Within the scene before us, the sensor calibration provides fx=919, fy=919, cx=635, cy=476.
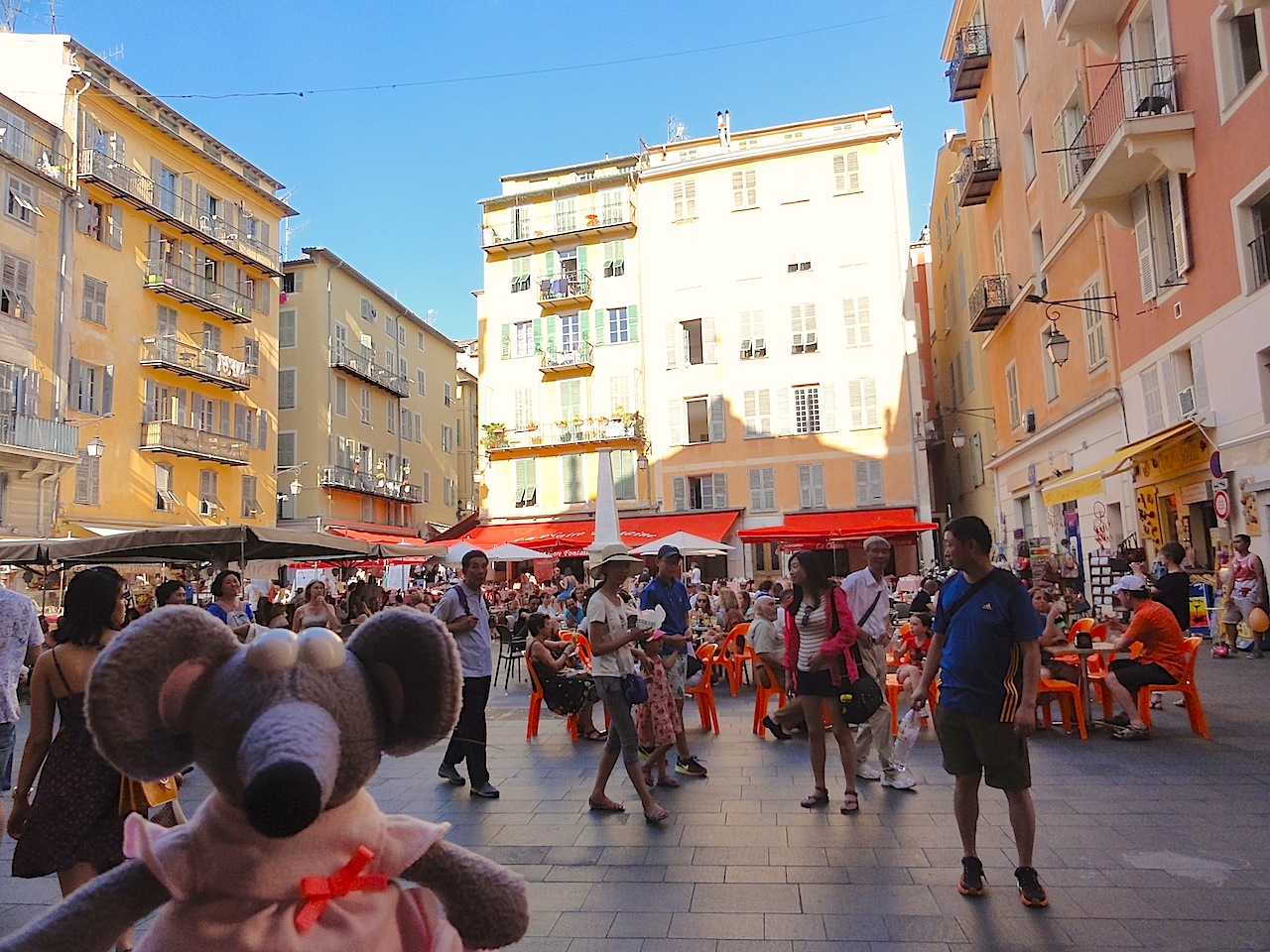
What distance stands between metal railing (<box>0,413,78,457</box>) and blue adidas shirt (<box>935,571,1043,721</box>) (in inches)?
950

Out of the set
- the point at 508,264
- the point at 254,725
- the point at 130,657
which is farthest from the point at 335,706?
the point at 508,264

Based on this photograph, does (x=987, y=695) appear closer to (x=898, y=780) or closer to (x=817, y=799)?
(x=817, y=799)

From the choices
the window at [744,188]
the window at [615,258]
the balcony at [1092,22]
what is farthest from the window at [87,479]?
the balcony at [1092,22]

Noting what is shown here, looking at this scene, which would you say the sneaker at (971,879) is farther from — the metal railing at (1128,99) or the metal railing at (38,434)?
the metal railing at (38,434)

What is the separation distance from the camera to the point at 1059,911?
380cm

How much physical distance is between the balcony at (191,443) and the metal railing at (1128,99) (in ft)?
82.4

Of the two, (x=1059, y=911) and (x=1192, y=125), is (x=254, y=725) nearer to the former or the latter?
(x=1059, y=911)

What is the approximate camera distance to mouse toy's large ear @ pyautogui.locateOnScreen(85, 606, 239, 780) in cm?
164

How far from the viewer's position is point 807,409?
2967 centimetres

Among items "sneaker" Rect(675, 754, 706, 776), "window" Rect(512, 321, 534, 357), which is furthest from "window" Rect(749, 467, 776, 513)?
"sneaker" Rect(675, 754, 706, 776)

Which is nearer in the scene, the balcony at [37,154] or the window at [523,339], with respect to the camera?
the balcony at [37,154]

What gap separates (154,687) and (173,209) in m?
31.8

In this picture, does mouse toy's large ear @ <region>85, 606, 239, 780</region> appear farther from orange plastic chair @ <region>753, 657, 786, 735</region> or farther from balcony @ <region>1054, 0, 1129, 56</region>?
balcony @ <region>1054, 0, 1129, 56</region>

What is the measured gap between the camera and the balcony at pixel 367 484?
3494 centimetres
